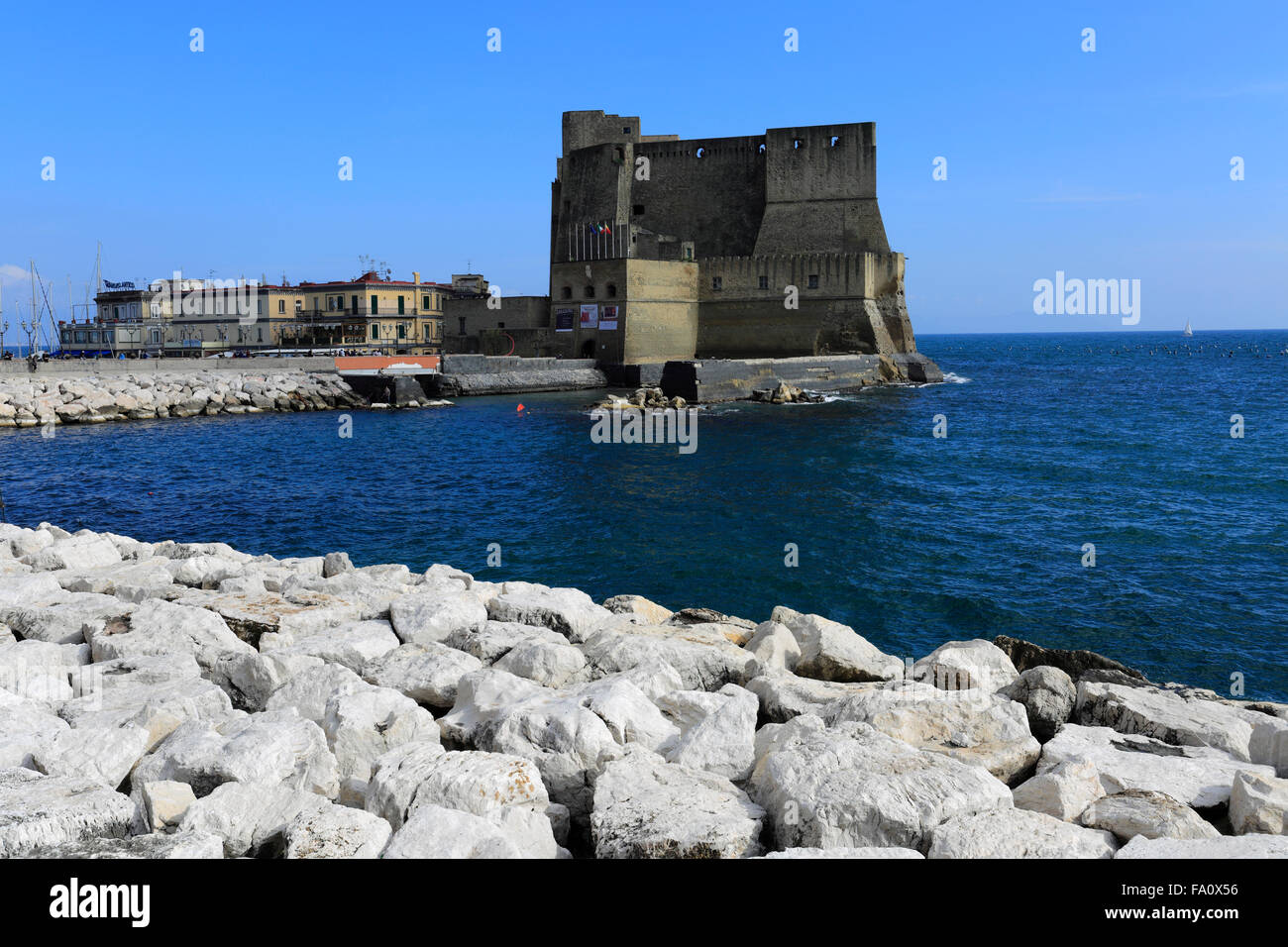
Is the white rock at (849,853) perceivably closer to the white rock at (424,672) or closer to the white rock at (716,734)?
the white rock at (716,734)

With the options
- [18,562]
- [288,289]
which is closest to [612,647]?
[18,562]

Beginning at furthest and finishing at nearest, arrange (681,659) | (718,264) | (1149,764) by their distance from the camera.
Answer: (718,264) < (681,659) < (1149,764)

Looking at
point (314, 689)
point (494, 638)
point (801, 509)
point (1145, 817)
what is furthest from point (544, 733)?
point (801, 509)

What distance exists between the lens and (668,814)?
3.88 m

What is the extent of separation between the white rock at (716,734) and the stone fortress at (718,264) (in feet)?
105

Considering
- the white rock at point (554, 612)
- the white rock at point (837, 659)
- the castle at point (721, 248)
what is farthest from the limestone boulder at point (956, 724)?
the castle at point (721, 248)

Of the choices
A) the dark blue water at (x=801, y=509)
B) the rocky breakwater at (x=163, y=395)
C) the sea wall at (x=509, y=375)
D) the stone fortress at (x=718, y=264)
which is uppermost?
the stone fortress at (x=718, y=264)

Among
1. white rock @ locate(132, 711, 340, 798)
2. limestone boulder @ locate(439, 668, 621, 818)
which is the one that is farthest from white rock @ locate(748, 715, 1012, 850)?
white rock @ locate(132, 711, 340, 798)

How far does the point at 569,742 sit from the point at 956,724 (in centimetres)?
188

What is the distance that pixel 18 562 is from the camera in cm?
868

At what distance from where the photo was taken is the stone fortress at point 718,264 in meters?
40.4

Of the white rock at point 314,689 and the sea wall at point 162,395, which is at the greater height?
the sea wall at point 162,395

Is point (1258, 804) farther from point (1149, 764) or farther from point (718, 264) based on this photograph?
point (718, 264)
